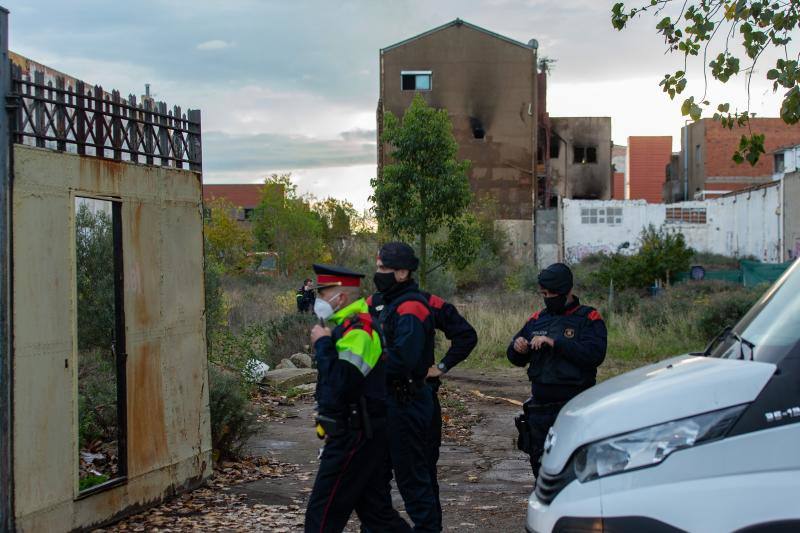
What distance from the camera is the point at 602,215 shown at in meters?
47.5

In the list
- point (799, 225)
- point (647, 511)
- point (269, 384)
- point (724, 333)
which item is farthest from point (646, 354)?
point (799, 225)

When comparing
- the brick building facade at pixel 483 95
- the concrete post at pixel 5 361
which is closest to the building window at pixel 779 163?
the brick building facade at pixel 483 95

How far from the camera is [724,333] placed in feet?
15.9

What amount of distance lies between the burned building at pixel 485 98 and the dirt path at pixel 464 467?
34170mm

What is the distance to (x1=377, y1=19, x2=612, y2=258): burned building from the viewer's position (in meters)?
47.2

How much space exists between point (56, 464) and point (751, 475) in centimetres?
459

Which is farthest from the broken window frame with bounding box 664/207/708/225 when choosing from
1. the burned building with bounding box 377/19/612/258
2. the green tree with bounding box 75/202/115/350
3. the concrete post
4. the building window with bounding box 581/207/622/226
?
the concrete post

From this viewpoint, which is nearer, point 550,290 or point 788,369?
point 788,369

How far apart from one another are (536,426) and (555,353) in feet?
1.83

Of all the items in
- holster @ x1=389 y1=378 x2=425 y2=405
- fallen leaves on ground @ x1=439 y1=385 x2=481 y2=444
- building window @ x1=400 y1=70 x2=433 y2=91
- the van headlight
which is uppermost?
building window @ x1=400 y1=70 x2=433 y2=91

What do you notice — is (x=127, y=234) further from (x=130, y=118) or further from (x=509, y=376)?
(x=509, y=376)

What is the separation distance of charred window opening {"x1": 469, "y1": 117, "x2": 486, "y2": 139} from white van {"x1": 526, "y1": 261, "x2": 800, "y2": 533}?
146 feet

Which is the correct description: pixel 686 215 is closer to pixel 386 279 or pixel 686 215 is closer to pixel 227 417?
pixel 227 417

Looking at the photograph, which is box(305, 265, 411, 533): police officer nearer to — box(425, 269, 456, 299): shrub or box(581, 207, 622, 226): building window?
box(425, 269, 456, 299): shrub
